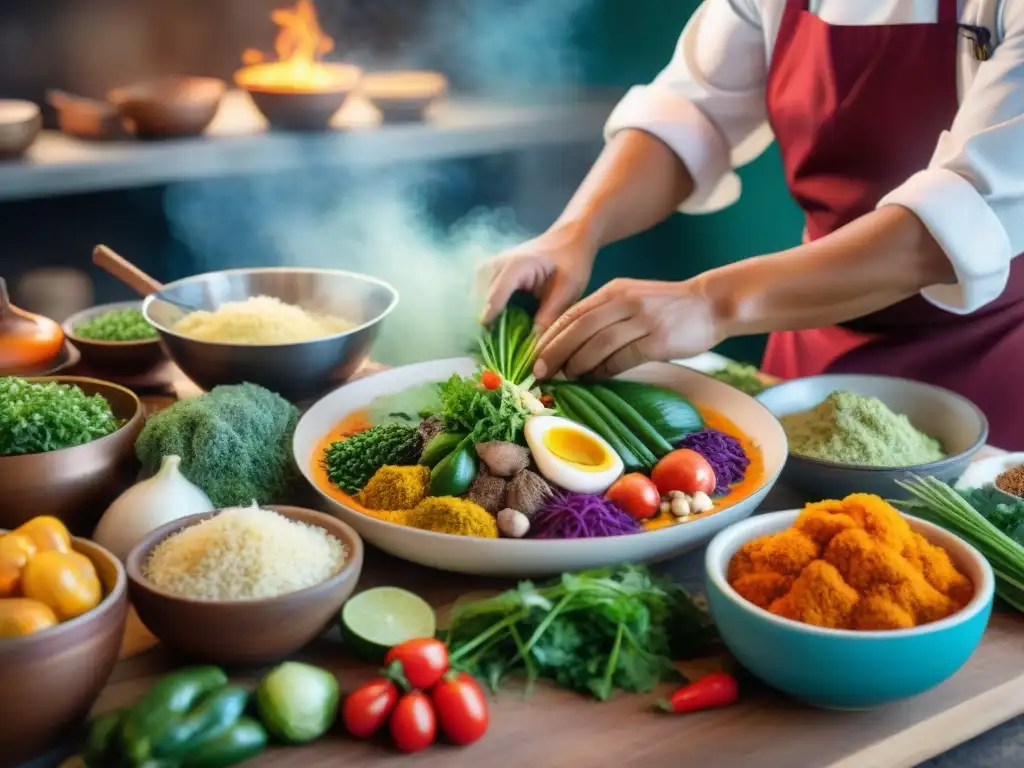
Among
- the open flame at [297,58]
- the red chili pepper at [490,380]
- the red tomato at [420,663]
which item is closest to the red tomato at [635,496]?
the red chili pepper at [490,380]

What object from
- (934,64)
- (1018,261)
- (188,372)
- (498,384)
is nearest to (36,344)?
(188,372)

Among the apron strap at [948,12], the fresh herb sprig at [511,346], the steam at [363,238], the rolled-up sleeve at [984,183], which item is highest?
the apron strap at [948,12]

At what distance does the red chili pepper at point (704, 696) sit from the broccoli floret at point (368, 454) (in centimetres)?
54

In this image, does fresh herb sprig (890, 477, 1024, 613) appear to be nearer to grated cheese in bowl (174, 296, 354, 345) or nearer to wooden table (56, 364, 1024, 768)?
wooden table (56, 364, 1024, 768)

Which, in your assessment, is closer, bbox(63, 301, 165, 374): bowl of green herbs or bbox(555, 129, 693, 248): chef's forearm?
bbox(63, 301, 165, 374): bowl of green herbs

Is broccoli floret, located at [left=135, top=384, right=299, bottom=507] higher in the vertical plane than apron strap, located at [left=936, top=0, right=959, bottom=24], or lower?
lower

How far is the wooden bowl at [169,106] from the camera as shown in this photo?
3.01 meters

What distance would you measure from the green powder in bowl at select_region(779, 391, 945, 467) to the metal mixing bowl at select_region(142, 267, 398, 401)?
74 cm

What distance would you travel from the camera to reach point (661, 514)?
4.67 feet

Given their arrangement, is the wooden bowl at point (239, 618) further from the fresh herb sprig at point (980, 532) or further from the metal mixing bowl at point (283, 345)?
the fresh herb sprig at point (980, 532)

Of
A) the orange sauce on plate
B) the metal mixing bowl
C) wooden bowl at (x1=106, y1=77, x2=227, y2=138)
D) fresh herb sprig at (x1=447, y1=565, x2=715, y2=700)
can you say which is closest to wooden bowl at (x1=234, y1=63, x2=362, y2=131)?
wooden bowl at (x1=106, y1=77, x2=227, y2=138)

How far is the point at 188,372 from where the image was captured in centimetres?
181

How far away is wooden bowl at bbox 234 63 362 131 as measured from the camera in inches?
126

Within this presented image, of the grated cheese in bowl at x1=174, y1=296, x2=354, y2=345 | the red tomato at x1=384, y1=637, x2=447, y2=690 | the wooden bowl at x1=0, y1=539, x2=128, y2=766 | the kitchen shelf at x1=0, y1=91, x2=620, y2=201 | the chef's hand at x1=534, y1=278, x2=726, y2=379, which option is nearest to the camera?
the wooden bowl at x1=0, y1=539, x2=128, y2=766
